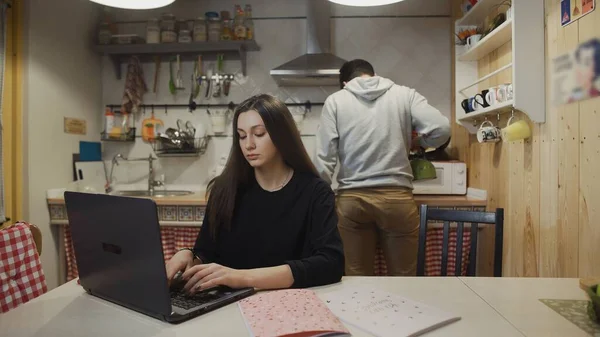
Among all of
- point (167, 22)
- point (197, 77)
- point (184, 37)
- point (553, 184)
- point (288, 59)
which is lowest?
point (553, 184)

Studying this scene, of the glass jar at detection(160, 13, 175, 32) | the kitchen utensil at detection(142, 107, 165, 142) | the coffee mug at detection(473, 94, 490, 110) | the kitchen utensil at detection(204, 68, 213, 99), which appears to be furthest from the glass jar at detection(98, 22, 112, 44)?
the coffee mug at detection(473, 94, 490, 110)

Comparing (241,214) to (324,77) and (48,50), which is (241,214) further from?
(48,50)

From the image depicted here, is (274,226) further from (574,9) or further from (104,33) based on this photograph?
(104,33)

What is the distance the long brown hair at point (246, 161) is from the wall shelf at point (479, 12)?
4.81 ft

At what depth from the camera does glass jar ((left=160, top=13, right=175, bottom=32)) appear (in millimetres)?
2920

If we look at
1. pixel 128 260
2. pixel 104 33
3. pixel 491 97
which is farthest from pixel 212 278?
pixel 104 33

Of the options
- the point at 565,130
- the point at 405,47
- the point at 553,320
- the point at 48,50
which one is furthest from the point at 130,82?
the point at 553,320

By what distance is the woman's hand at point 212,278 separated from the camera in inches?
38.4

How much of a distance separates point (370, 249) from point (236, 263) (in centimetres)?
106

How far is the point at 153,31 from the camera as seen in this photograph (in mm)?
2908

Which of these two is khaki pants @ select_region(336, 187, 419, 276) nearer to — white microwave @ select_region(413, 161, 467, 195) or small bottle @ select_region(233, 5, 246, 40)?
white microwave @ select_region(413, 161, 467, 195)

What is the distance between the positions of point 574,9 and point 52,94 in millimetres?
2608

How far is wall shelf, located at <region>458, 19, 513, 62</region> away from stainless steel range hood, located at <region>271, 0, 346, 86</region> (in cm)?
73

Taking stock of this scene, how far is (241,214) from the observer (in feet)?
4.31
